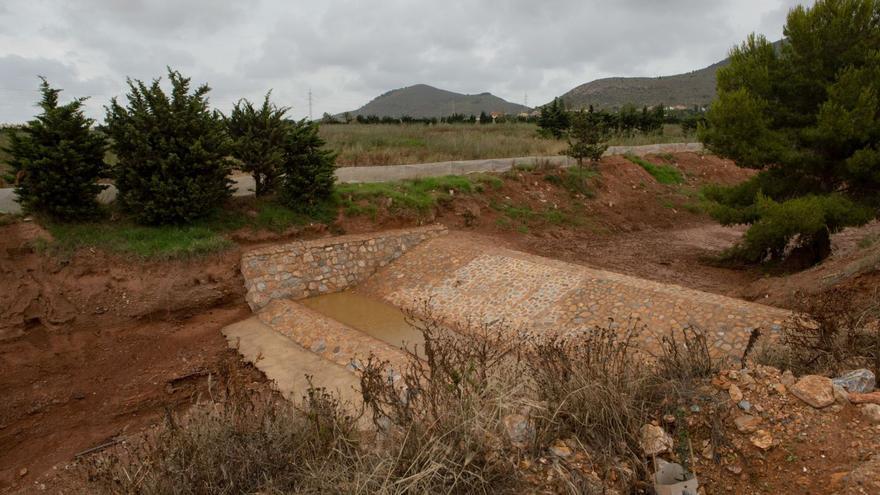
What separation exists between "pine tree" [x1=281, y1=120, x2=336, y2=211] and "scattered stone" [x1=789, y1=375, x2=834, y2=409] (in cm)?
1089

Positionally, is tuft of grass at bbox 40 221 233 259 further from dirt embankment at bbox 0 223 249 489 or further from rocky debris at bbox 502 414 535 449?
rocky debris at bbox 502 414 535 449

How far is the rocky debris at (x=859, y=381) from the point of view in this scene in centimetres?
328

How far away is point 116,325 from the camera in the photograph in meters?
8.96

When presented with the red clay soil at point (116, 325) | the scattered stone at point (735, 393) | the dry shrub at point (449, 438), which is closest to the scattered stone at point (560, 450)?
the dry shrub at point (449, 438)

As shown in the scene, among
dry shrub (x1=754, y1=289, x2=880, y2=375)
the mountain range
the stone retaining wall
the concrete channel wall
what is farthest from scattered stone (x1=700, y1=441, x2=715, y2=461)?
the mountain range

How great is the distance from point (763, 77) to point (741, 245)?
403cm

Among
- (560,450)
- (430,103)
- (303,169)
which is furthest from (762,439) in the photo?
(430,103)

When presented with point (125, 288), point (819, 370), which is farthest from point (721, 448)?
point (125, 288)

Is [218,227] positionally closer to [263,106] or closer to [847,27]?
[263,106]

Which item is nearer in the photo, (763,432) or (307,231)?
(763,432)

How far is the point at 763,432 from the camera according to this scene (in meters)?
3.10

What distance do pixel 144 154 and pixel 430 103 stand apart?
324ft

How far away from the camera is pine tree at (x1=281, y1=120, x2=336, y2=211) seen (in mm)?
12219

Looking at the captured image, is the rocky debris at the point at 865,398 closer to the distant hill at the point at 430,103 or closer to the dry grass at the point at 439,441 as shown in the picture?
the dry grass at the point at 439,441
